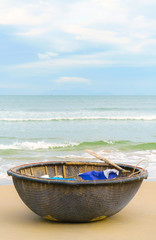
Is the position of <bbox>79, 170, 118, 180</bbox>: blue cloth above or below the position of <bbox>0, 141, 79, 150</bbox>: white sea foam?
above

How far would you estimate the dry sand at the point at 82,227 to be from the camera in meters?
3.46

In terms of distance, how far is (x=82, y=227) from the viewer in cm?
361

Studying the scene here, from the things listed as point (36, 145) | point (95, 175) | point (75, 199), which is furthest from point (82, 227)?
point (36, 145)

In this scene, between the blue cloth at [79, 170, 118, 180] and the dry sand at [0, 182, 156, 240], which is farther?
the blue cloth at [79, 170, 118, 180]

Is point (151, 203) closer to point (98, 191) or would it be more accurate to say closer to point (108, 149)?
point (98, 191)

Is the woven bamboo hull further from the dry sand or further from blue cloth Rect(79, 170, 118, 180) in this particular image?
blue cloth Rect(79, 170, 118, 180)

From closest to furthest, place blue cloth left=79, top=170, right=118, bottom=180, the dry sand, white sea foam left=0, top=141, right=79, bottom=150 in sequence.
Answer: the dry sand
blue cloth left=79, top=170, right=118, bottom=180
white sea foam left=0, top=141, right=79, bottom=150

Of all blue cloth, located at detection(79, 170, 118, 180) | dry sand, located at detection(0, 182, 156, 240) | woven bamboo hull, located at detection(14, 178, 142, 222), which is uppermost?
blue cloth, located at detection(79, 170, 118, 180)

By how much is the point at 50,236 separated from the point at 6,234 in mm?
475

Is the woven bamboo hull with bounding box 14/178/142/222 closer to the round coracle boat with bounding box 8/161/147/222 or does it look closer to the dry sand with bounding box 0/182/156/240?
the round coracle boat with bounding box 8/161/147/222

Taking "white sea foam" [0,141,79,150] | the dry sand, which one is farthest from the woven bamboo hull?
"white sea foam" [0,141,79,150]

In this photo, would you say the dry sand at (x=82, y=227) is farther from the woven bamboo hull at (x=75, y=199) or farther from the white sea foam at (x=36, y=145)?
the white sea foam at (x=36, y=145)

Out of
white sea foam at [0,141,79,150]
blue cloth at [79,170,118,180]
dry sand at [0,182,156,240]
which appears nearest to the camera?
dry sand at [0,182,156,240]

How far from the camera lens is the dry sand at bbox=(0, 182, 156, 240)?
3456 mm
